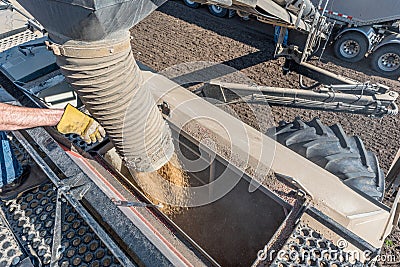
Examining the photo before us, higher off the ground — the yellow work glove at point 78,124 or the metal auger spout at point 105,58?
the metal auger spout at point 105,58

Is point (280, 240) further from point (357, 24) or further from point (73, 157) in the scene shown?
point (357, 24)

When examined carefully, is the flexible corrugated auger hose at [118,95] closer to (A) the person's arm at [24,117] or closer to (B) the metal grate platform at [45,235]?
(A) the person's arm at [24,117]

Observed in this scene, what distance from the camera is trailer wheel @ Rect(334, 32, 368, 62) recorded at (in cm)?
599

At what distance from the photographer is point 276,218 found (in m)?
2.17

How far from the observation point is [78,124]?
5.95 ft

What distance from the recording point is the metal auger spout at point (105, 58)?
45.6 inches

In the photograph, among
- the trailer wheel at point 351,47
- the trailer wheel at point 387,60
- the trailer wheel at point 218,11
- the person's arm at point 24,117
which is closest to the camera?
the person's arm at point 24,117

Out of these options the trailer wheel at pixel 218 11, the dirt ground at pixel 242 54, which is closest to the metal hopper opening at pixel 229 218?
the dirt ground at pixel 242 54

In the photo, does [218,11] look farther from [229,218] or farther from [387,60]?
[229,218]

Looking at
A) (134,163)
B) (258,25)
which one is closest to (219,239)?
(134,163)

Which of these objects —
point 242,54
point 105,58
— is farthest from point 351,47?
point 105,58

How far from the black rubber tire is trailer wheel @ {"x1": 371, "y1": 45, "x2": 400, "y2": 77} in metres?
3.79
